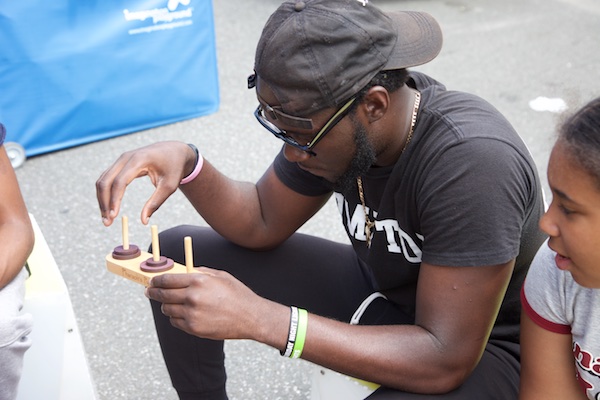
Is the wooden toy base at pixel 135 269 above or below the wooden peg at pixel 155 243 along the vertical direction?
below

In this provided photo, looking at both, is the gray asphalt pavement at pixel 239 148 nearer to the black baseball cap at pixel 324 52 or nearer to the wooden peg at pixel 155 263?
the black baseball cap at pixel 324 52

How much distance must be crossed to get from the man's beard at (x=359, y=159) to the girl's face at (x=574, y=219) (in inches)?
16.2

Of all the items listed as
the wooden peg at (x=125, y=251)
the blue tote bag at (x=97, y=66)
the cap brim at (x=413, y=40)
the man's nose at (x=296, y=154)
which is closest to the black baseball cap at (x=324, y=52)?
the cap brim at (x=413, y=40)

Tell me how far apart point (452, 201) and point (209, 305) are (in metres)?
0.53

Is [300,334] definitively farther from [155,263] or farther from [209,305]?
[155,263]

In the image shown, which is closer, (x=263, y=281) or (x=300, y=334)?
(x=300, y=334)

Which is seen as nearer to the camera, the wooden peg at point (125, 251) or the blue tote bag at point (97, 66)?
the wooden peg at point (125, 251)

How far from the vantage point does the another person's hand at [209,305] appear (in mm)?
1543

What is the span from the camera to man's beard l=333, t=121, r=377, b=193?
5.62ft

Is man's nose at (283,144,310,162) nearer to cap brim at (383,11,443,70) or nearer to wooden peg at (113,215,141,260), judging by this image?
cap brim at (383,11,443,70)

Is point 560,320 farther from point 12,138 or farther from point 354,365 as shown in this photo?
point 12,138

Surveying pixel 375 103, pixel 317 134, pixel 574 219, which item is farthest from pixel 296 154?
pixel 574 219

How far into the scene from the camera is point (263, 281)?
2.14 metres

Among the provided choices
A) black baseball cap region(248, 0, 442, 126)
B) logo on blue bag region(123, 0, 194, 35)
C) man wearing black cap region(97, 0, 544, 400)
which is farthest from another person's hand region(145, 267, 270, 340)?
logo on blue bag region(123, 0, 194, 35)
